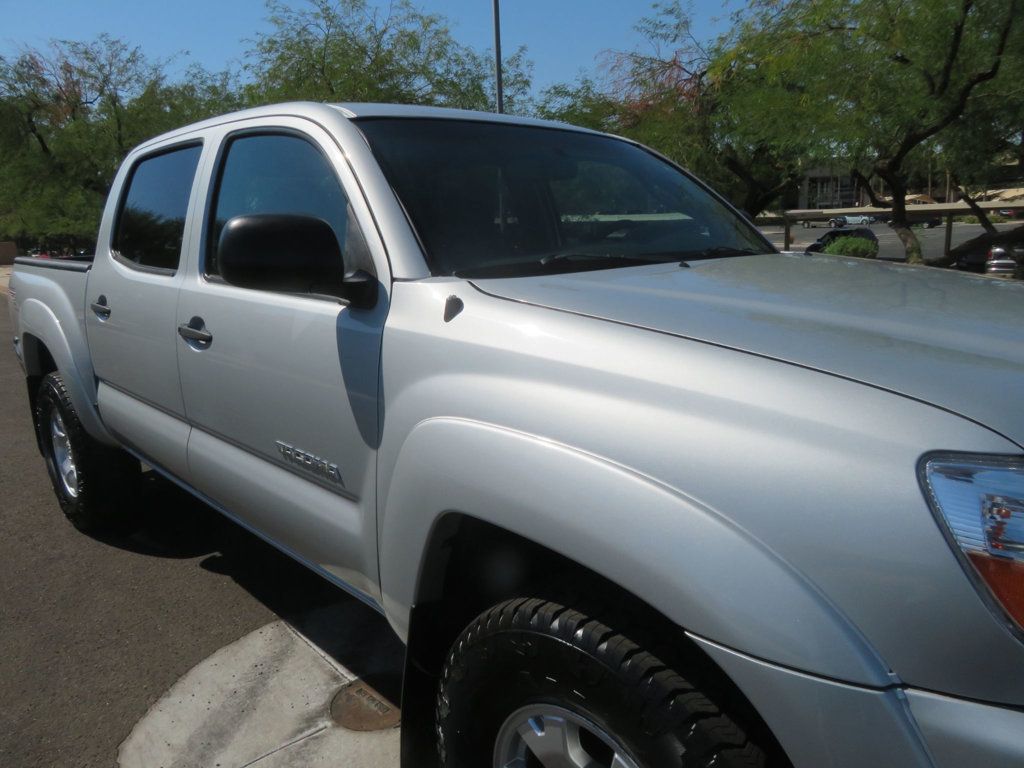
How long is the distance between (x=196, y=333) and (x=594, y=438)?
68.3 inches

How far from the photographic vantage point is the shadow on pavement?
3188mm

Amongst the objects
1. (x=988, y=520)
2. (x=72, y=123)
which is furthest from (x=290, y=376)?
(x=72, y=123)

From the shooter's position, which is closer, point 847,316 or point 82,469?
point 847,316

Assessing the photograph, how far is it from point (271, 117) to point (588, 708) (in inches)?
79.7

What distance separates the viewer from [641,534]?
138 centimetres

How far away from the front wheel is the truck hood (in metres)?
0.58

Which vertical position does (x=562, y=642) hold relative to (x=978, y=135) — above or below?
below

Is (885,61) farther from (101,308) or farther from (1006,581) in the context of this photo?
(1006,581)

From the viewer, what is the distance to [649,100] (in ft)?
53.1

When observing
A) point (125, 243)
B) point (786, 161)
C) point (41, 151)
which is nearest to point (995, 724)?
point (125, 243)

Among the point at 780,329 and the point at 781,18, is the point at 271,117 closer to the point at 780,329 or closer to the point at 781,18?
the point at 780,329

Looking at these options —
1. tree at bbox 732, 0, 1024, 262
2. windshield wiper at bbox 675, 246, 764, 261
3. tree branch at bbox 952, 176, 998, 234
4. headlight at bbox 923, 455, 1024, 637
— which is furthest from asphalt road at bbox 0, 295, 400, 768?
tree branch at bbox 952, 176, 998, 234

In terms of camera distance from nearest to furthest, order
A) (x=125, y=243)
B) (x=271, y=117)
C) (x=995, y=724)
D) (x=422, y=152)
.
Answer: (x=995, y=724)
(x=422, y=152)
(x=271, y=117)
(x=125, y=243)

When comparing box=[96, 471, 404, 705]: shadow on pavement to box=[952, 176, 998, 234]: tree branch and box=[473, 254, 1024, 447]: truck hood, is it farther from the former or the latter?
box=[952, 176, 998, 234]: tree branch
